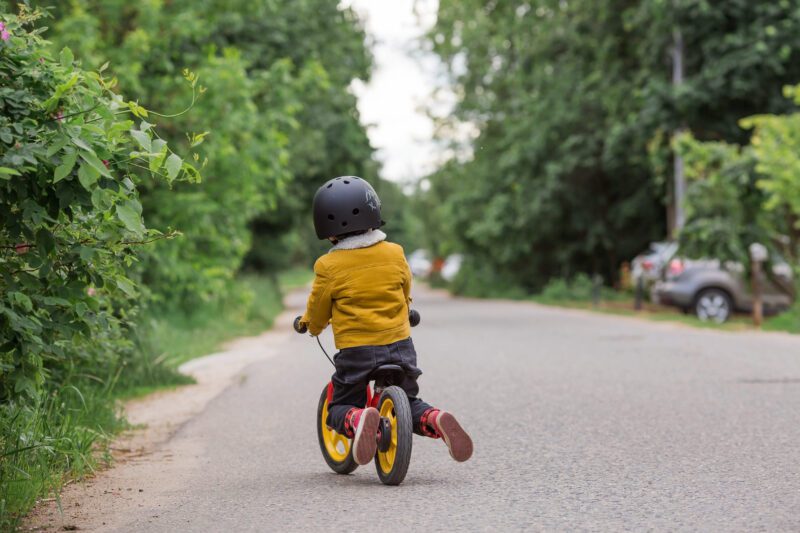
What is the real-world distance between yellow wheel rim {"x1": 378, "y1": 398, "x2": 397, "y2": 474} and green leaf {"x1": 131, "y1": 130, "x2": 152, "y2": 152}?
1961 mm

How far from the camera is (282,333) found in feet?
69.2

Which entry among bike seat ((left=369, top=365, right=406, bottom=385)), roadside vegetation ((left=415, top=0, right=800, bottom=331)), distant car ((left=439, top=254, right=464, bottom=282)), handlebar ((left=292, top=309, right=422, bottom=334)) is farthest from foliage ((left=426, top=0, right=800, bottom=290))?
bike seat ((left=369, top=365, right=406, bottom=385))

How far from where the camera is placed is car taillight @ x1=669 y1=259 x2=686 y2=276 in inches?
819

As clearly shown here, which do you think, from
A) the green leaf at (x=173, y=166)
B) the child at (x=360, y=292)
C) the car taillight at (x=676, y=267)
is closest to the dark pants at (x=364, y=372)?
the child at (x=360, y=292)

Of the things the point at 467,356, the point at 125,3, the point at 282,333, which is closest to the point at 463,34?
the point at 282,333

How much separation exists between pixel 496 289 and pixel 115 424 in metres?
32.8

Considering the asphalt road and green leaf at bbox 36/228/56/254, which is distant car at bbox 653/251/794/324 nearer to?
the asphalt road

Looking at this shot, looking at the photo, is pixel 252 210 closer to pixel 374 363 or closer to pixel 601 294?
pixel 374 363

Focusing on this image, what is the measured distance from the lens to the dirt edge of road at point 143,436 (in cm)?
544

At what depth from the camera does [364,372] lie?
5.97m

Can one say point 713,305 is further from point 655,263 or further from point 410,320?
point 410,320

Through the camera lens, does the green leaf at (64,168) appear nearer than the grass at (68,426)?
Yes

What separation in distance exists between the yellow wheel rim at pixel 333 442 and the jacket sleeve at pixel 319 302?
0.59 meters

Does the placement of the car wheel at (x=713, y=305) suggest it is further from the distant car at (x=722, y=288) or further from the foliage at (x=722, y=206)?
the foliage at (x=722, y=206)
